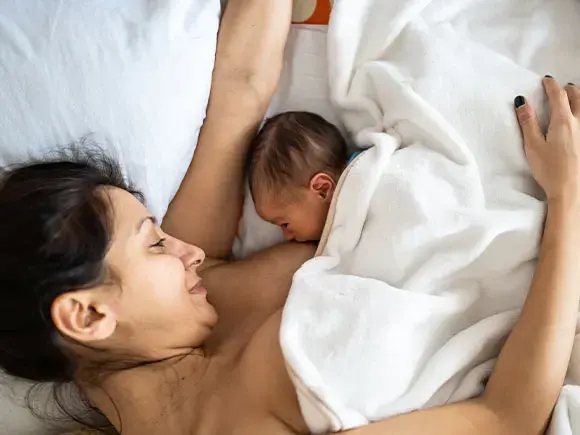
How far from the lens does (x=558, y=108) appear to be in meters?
1.06

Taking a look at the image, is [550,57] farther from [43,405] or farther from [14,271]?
[43,405]

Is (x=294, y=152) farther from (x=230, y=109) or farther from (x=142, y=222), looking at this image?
(x=142, y=222)

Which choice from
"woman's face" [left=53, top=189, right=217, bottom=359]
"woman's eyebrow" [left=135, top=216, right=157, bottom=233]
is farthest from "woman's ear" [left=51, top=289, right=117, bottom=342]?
"woman's eyebrow" [left=135, top=216, right=157, bottom=233]

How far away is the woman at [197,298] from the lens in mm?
928

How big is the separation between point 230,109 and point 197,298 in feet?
1.08

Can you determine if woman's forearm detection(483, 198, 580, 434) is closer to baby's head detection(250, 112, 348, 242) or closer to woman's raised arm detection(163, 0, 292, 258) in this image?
baby's head detection(250, 112, 348, 242)

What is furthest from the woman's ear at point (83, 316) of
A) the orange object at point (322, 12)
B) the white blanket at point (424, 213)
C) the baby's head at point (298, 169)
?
the orange object at point (322, 12)

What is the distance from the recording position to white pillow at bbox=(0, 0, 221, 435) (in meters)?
1.08

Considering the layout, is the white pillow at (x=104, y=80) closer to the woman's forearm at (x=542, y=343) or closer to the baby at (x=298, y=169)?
the baby at (x=298, y=169)

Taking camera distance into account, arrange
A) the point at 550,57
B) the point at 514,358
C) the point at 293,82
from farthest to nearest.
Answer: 1. the point at 293,82
2. the point at 550,57
3. the point at 514,358

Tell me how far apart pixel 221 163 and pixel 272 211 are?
0.12m

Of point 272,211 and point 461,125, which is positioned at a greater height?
point 461,125

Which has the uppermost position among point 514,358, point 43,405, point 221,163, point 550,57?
point 550,57

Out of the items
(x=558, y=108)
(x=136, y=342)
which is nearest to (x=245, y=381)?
(x=136, y=342)
